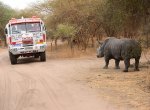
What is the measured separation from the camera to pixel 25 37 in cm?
2341

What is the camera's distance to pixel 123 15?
15.4 m

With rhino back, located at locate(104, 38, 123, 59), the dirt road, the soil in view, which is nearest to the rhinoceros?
rhino back, located at locate(104, 38, 123, 59)

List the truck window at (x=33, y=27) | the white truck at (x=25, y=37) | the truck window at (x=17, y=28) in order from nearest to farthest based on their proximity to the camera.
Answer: the white truck at (x=25, y=37)
the truck window at (x=17, y=28)
the truck window at (x=33, y=27)

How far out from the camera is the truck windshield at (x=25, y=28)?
23.5 metres

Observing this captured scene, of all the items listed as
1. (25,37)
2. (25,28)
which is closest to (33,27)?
(25,28)

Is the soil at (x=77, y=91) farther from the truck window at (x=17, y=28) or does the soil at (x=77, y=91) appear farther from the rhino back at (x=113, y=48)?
the truck window at (x=17, y=28)

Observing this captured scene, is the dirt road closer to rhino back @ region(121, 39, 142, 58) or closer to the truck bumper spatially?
rhino back @ region(121, 39, 142, 58)

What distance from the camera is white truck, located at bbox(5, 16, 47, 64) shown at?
23.4 m

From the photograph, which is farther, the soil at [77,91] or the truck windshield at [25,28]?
the truck windshield at [25,28]

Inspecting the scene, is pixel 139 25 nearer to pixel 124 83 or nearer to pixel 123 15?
pixel 123 15

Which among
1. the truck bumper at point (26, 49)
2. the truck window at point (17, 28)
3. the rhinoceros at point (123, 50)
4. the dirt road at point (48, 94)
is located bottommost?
the dirt road at point (48, 94)

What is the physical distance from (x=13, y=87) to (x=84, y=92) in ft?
9.49

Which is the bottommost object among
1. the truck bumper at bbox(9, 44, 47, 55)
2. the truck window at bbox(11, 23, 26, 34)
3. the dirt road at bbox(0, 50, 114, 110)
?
the dirt road at bbox(0, 50, 114, 110)

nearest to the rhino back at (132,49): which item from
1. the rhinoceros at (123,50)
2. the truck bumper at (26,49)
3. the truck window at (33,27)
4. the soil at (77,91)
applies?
the rhinoceros at (123,50)
